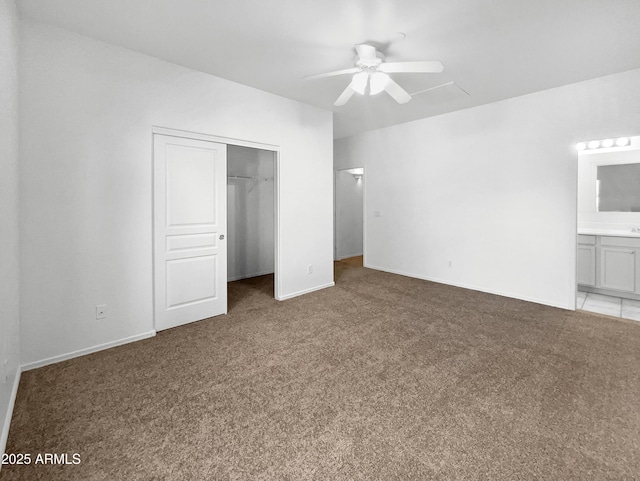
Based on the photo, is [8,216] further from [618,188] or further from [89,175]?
[618,188]

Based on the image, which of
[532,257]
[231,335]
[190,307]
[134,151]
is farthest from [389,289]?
[134,151]

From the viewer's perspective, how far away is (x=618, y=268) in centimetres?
411

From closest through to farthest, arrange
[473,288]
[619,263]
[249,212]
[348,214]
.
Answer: [619,263]
[473,288]
[249,212]
[348,214]

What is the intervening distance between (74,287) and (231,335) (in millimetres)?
1410

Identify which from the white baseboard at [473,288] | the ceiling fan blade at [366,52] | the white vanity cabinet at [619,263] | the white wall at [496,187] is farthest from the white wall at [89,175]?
the white vanity cabinet at [619,263]

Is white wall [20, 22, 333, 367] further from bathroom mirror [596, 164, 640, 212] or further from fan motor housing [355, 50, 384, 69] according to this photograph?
bathroom mirror [596, 164, 640, 212]

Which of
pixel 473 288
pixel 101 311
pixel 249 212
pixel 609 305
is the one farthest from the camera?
pixel 249 212

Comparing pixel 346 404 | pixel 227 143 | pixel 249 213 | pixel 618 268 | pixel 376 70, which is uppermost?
pixel 376 70

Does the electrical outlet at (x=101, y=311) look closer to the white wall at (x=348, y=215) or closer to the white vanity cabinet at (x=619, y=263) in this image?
the white wall at (x=348, y=215)

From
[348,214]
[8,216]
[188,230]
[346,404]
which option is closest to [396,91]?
[188,230]

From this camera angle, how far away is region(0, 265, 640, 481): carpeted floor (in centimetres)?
147

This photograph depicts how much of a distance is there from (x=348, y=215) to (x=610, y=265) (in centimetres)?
480

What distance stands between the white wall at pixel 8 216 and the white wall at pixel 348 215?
18.5ft

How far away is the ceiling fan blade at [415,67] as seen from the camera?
7.61 feet
